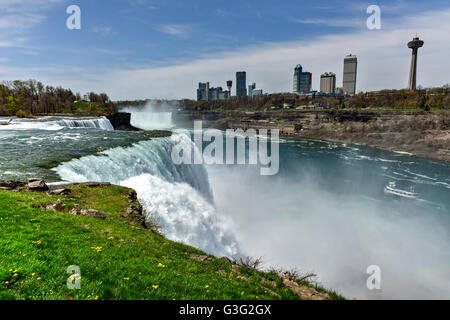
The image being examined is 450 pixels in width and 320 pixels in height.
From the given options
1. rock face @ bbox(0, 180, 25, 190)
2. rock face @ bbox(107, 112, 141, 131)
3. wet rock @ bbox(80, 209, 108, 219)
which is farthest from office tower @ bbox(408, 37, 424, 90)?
rock face @ bbox(0, 180, 25, 190)

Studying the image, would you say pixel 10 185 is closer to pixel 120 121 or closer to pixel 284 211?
pixel 284 211

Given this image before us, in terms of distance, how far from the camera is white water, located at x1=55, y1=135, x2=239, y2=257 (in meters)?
14.4

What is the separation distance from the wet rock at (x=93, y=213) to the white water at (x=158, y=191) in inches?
124

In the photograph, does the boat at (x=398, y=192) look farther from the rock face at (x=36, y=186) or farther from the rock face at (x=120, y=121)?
the rock face at (x=120, y=121)

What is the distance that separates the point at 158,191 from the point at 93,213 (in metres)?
6.40

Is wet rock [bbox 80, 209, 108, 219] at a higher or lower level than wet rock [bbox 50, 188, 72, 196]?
lower

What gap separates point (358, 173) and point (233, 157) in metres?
25.5

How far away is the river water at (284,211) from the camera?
637 inches

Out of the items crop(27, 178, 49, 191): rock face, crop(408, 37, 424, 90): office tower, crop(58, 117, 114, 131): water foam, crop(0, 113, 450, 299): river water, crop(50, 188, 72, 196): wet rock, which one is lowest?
crop(0, 113, 450, 299): river water

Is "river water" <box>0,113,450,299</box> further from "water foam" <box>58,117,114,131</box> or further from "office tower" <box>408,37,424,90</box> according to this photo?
"office tower" <box>408,37,424,90</box>

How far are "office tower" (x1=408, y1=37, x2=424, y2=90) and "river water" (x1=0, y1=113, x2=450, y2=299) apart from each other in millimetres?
146762
